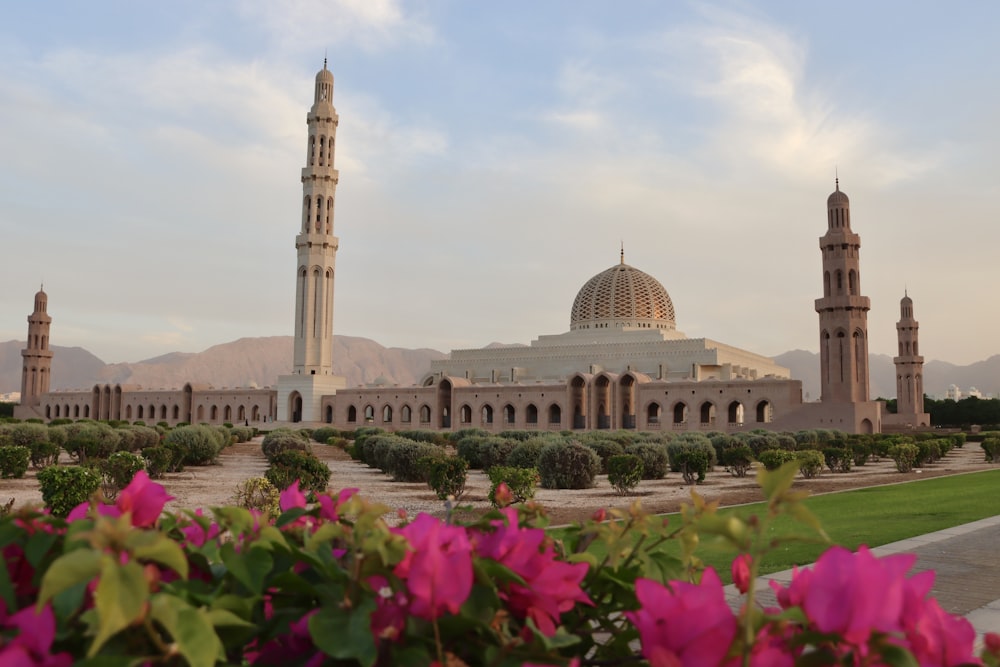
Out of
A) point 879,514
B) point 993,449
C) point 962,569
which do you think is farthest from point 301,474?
point 993,449

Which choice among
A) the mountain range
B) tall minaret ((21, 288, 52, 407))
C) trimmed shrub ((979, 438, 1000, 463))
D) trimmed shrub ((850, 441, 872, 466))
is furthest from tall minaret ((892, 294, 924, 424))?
the mountain range

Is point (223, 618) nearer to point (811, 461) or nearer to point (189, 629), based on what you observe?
point (189, 629)

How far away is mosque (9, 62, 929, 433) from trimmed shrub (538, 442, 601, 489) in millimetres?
23775

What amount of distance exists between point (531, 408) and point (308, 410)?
15.2 meters

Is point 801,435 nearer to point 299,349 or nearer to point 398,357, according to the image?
point 299,349

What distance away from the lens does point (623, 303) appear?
55.4 metres

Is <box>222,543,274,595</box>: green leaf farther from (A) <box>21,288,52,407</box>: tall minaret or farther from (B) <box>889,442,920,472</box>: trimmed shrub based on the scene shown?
(A) <box>21,288,52,407</box>: tall minaret

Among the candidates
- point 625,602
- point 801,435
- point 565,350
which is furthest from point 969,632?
point 565,350

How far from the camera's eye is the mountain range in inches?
5719

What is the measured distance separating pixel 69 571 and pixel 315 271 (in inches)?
1985

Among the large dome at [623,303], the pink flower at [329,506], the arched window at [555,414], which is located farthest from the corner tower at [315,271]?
the pink flower at [329,506]

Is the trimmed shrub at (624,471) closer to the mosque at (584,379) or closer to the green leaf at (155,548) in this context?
the green leaf at (155,548)

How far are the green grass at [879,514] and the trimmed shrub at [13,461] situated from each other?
12839 mm

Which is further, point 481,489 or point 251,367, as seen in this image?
point 251,367
